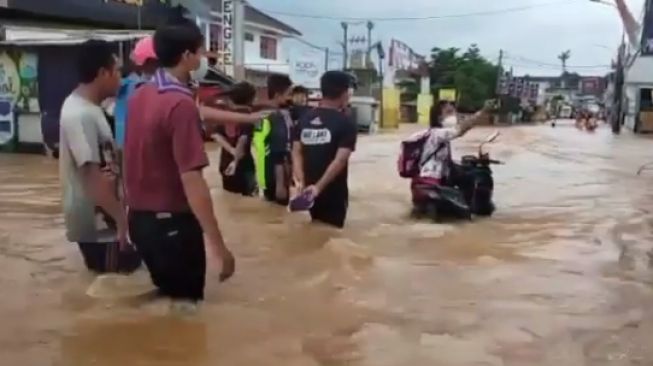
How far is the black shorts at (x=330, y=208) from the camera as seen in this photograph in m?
8.15

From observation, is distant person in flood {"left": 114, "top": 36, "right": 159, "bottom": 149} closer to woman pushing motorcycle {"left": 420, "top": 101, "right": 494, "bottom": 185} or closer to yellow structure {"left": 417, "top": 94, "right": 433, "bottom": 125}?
woman pushing motorcycle {"left": 420, "top": 101, "right": 494, "bottom": 185}

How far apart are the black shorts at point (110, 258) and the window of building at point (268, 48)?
51116mm

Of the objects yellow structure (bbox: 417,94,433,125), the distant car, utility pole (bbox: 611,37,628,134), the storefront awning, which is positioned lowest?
the distant car

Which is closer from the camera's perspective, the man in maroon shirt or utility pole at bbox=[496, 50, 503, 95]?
the man in maroon shirt

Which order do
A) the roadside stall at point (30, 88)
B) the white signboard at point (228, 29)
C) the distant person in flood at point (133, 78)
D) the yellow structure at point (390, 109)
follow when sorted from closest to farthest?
the distant person in flood at point (133, 78)
the roadside stall at point (30, 88)
the white signboard at point (228, 29)
the yellow structure at point (390, 109)

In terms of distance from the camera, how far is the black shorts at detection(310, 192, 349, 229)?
26.7ft

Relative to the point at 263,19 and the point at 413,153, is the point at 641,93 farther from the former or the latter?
the point at 413,153

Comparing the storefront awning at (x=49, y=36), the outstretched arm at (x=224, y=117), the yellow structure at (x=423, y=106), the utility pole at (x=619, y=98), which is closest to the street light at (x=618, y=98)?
the utility pole at (x=619, y=98)

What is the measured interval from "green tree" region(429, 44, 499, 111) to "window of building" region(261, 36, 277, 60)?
1610cm

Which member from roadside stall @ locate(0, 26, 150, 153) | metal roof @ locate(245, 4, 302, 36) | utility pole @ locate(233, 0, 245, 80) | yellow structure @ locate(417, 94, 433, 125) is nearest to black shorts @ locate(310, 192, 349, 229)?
roadside stall @ locate(0, 26, 150, 153)

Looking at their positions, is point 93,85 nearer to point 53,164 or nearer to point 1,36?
point 53,164

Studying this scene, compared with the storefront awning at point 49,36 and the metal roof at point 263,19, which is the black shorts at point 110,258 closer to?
the storefront awning at point 49,36

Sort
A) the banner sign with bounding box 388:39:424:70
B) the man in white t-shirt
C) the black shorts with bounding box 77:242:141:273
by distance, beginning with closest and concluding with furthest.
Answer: the man in white t-shirt, the black shorts with bounding box 77:242:141:273, the banner sign with bounding box 388:39:424:70

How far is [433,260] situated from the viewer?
818 cm
